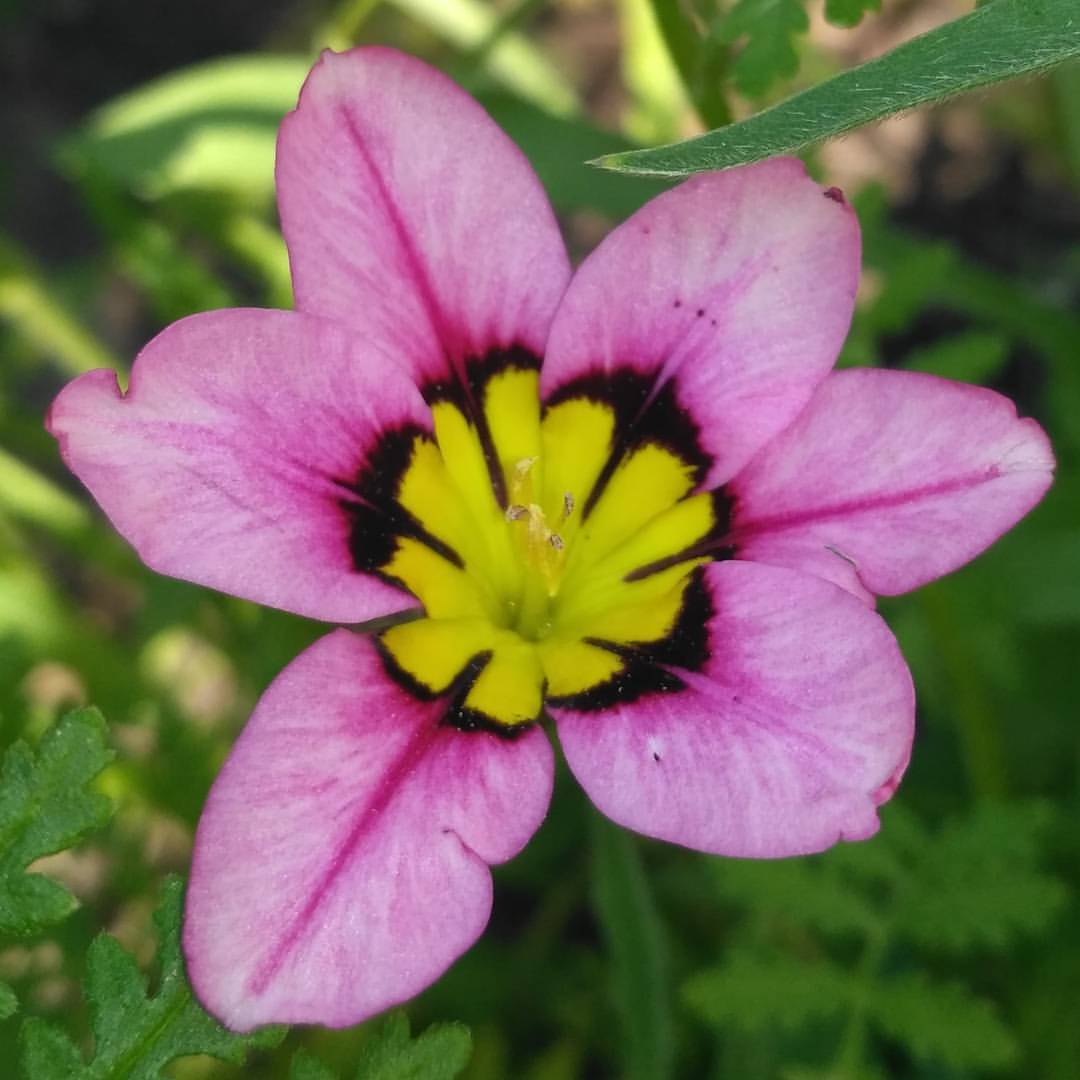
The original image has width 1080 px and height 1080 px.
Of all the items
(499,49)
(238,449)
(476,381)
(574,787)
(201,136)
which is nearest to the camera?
(238,449)

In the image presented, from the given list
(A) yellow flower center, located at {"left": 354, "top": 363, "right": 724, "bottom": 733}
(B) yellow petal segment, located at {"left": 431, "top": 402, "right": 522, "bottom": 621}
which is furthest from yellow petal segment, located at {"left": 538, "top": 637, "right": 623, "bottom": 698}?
(B) yellow petal segment, located at {"left": 431, "top": 402, "right": 522, "bottom": 621}

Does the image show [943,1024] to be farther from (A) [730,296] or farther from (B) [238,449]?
(B) [238,449]

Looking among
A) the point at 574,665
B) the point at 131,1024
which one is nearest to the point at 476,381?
the point at 574,665

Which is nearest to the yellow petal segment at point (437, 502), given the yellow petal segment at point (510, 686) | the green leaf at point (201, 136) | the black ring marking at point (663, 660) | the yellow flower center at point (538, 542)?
the yellow flower center at point (538, 542)

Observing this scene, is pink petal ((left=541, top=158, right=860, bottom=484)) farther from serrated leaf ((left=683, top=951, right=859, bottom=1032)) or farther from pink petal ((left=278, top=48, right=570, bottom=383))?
serrated leaf ((left=683, top=951, right=859, bottom=1032))

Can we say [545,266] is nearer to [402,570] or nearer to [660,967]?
[402,570]

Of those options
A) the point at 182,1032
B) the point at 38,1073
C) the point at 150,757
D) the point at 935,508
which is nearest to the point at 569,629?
the point at 935,508
